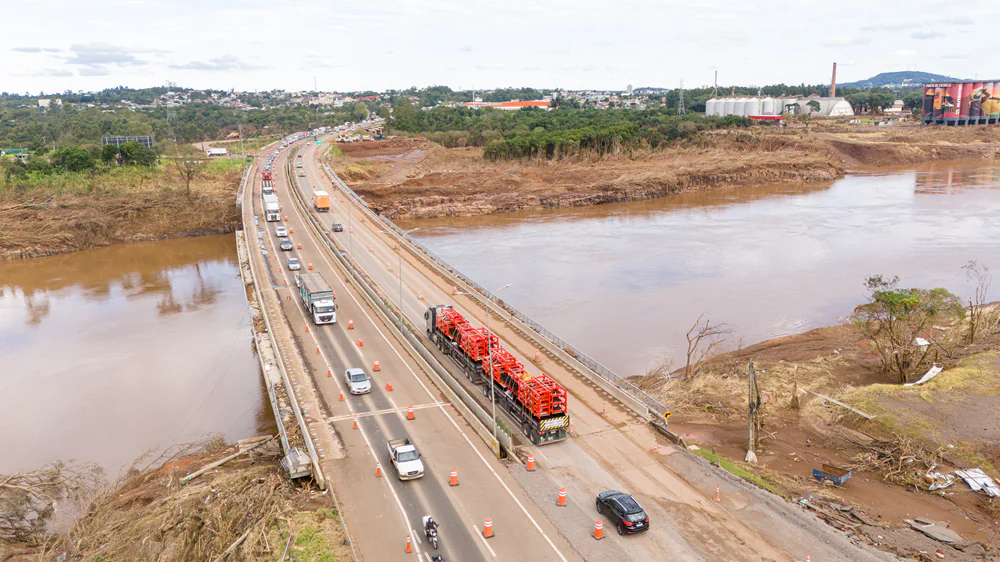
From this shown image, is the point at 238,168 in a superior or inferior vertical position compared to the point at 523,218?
superior

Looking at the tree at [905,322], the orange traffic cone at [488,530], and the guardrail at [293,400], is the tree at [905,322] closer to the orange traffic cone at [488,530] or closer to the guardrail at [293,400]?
the orange traffic cone at [488,530]

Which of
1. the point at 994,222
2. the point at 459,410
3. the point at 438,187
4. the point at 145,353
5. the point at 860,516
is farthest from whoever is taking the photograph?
the point at 438,187

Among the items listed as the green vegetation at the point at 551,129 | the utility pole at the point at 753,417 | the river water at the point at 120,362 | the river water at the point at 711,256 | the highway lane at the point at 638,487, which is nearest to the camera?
the highway lane at the point at 638,487

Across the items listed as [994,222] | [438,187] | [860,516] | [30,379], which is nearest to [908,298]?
[860,516]

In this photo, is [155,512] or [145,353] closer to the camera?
[155,512]

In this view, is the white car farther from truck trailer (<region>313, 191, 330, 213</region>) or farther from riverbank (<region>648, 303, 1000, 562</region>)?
truck trailer (<region>313, 191, 330, 213</region>)

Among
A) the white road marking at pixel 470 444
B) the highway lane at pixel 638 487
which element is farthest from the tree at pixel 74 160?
the highway lane at pixel 638 487

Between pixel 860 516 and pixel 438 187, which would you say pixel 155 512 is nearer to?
pixel 860 516
